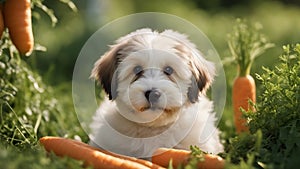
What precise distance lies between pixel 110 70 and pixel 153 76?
14.8 inches

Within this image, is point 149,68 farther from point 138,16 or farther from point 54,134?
point 54,134

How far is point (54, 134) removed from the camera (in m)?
5.59

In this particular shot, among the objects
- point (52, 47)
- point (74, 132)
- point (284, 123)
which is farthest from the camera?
point (52, 47)

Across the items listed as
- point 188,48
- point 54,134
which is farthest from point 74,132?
point 188,48

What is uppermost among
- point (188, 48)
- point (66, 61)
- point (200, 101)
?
point (188, 48)

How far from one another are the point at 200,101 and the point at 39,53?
4766mm

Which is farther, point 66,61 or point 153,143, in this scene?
point 66,61

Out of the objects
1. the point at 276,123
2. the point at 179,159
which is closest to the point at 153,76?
the point at 179,159

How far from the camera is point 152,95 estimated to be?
13.5ft

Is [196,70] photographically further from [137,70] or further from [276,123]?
[276,123]

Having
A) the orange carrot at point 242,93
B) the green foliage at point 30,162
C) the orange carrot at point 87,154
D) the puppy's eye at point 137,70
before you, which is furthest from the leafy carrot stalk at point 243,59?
the green foliage at point 30,162

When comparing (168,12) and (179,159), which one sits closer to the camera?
(179,159)

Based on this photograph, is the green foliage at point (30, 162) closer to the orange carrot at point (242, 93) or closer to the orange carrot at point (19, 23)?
the orange carrot at point (19, 23)

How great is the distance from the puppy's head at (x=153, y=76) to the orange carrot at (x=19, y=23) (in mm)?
582
